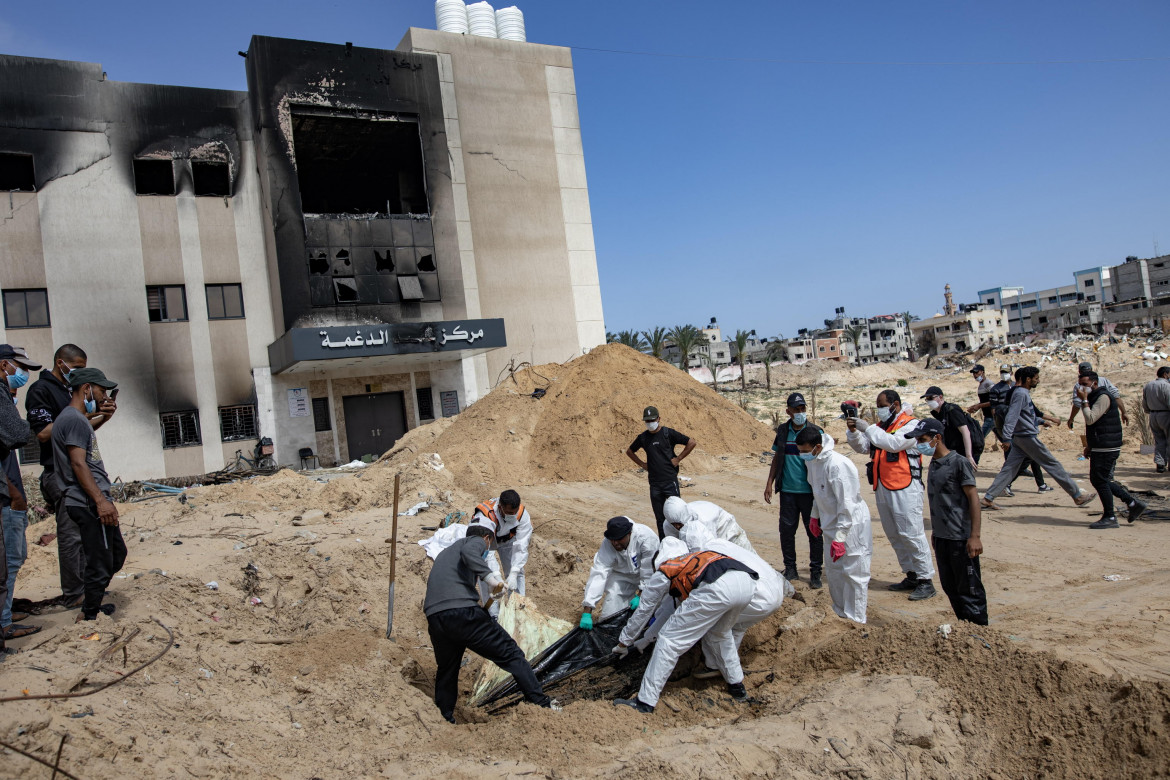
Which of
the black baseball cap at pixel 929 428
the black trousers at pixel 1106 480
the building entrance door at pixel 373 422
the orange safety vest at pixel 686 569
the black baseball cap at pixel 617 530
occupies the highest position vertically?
the building entrance door at pixel 373 422

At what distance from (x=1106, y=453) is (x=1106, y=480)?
339 mm

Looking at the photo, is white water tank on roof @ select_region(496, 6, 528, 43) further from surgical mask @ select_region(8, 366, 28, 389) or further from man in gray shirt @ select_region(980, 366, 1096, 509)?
surgical mask @ select_region(8, 366, 28, 389)

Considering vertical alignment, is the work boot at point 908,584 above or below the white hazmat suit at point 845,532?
below

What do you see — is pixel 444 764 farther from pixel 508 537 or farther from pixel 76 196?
pixel 76 196

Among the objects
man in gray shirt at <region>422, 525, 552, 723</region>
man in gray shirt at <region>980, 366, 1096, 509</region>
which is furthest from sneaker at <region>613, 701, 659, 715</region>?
man in gray shirt at <region>980, 366, 1096, 509</region>

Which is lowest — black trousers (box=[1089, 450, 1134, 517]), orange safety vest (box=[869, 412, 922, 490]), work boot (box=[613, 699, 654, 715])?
work boot (box=[613, 699, 654, 715])

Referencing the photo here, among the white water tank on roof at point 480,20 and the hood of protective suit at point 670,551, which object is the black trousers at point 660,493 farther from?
the white water tank on roof at point 480,20

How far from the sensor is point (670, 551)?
533 cm

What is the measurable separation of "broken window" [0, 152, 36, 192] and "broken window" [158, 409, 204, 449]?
23.5ft

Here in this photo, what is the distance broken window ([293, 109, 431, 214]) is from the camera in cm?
2338

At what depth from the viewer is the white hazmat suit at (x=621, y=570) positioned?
6168mm

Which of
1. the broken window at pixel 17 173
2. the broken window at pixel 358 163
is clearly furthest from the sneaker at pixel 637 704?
the broken window at pixel 17 173

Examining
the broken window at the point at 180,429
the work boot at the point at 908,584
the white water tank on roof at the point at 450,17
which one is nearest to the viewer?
the work boot at the point at 908,584

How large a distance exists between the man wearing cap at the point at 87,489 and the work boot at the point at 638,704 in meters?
3.70
